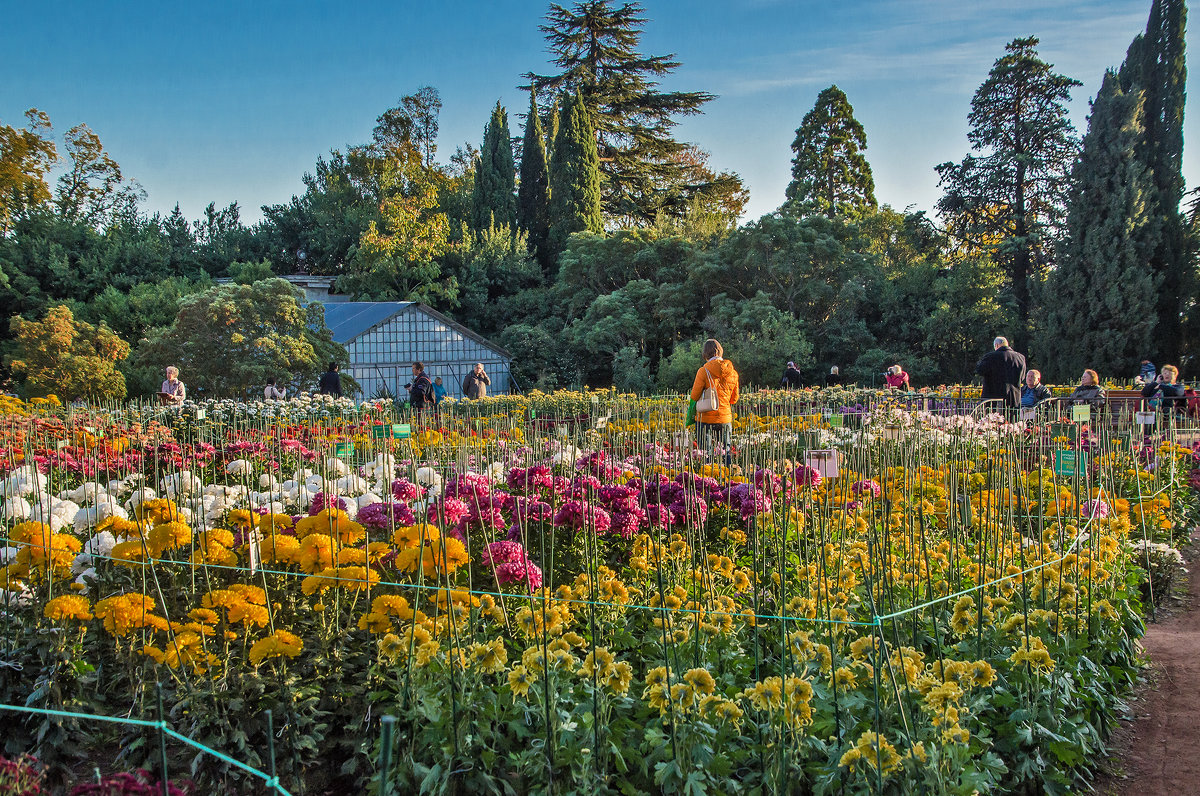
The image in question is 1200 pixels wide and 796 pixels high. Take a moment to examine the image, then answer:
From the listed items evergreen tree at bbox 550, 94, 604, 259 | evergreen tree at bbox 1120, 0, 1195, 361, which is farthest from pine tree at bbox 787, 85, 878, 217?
evergreen tree at bbox 1120, 0, 1195, 361

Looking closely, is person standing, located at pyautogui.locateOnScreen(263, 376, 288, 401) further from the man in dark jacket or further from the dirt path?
the dirt path

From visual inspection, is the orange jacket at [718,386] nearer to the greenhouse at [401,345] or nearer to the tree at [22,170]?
the greenhouse at [401,345]

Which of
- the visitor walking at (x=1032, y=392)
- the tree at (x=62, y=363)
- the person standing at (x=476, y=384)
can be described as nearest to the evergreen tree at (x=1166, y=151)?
the visitor walking at (x=1032, y=392)

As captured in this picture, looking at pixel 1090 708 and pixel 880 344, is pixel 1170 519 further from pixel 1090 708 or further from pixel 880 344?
pixel 880 344

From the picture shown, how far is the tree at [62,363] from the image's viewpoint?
1440 cm

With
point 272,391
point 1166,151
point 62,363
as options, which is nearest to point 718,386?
point 272,391

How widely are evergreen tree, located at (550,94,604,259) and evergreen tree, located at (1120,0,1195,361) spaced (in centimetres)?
1512

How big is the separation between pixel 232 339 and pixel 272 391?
1.39 meters

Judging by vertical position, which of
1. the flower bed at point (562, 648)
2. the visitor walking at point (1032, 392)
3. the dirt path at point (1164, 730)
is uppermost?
the visitor walking at point (1032, 392)

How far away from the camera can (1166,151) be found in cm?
1734

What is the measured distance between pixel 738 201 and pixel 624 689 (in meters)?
29.9

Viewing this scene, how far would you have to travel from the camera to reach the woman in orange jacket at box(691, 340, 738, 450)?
19.3 feet

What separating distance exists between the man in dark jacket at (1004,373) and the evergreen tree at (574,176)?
19.2 metres

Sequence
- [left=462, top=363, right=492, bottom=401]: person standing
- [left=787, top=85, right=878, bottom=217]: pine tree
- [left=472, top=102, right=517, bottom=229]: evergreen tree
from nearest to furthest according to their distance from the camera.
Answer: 1. [left=462, top=363, right=492, bottom=401]: person standing
2. [left=787, top=85, right=878, bottom=217]: pine tree
3. [left=472, top=102, right=517, bottom=229]: evergreen tree
